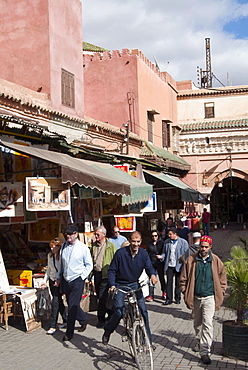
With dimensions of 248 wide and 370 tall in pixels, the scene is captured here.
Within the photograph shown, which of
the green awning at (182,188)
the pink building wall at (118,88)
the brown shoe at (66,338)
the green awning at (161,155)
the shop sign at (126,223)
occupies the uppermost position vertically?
the pink building wall at (118,88)

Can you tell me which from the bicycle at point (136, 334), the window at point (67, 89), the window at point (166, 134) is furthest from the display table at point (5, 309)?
the window at point (166, 134)

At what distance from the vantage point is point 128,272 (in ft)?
21.9

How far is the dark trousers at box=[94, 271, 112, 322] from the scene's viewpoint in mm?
8250

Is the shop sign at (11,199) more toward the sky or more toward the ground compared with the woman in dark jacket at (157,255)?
more toward the sky

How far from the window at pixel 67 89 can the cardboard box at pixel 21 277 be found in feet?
23.9

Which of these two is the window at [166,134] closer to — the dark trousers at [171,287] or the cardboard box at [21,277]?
the dark trousers at [171,287]

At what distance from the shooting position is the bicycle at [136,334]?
5848 mm

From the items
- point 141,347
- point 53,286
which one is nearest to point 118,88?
point 53,286

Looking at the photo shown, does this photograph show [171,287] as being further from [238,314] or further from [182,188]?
[182,188]

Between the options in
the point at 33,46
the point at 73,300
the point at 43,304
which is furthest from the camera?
the point at 33,46

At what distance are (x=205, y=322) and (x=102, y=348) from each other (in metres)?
1.51

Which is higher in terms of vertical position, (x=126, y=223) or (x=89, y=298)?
(x=126, y=223)

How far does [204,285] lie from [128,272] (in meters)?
0.98

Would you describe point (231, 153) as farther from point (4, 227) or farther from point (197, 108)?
point (4, 227)
